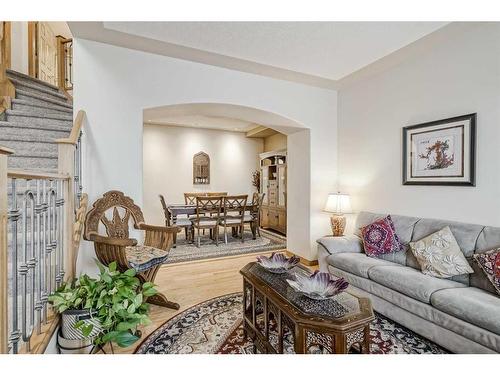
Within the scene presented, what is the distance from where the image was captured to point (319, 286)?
1.72 m

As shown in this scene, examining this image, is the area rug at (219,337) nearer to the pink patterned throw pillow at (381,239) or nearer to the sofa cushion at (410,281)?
the sofa cushion at (410,281)

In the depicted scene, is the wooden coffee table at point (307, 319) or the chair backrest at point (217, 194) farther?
the chair backrest at point (217, 194)

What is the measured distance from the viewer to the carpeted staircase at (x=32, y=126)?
270 centimetres

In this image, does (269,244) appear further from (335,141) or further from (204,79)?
(204,79)

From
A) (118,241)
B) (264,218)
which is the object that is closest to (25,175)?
(118,241)

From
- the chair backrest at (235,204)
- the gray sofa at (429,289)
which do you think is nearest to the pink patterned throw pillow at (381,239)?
the gray sofa at (429,289)

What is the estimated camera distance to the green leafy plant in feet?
5.20

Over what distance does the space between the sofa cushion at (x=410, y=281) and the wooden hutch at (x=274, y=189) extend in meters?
3.69

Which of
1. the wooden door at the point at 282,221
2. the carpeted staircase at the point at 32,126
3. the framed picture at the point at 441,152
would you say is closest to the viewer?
the framed picture at the point at 441,152

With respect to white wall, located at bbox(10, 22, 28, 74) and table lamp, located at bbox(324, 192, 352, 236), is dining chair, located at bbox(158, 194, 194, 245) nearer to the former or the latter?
table lamp, located at bbox(324, 192, 352, 236)

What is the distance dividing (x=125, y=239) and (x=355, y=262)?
2.18 meters

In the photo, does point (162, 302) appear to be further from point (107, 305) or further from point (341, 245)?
point (341, 245)
